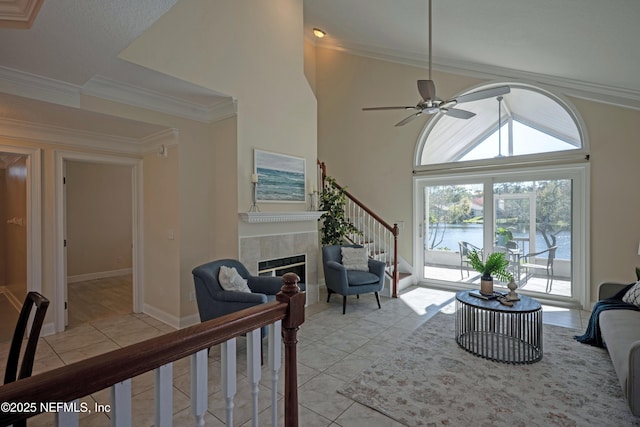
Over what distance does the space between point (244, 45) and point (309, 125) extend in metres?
1.44

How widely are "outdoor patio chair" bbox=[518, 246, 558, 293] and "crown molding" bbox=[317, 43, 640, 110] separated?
214 centimetres

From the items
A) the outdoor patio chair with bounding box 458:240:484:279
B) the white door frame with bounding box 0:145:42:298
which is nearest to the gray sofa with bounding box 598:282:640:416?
the outdoor patio chair with bounding box 458:240:484:279

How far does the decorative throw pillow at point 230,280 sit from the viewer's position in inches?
124

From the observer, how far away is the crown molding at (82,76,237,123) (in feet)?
10.2

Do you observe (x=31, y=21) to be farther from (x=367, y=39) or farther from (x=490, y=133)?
(x=490, y=133)

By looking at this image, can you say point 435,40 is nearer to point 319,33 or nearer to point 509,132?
point 509,132

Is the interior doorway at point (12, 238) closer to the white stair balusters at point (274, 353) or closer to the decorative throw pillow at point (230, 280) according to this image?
the decorative throw pillow at point (230, 280)

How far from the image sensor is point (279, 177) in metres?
4.23

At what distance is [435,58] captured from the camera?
16.7 ft

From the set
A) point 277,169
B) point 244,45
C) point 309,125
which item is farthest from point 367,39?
point 277,169

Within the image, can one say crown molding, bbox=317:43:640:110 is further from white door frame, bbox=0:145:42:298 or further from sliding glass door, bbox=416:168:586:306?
white door frame, bbox=0:145:42:298

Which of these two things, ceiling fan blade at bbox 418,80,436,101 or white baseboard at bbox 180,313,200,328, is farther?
white baseboard at bbox 180,313,200,328

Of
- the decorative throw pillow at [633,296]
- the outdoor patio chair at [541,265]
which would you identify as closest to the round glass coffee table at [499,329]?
the decorative throw pillow at [633,296]

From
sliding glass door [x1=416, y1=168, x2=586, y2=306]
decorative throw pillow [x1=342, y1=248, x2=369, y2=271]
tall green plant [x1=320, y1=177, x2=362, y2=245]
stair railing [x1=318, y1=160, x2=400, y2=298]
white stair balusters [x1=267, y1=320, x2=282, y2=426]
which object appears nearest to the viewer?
white stair balusters [x1=267, y1=320, x2=282, y2=426]
